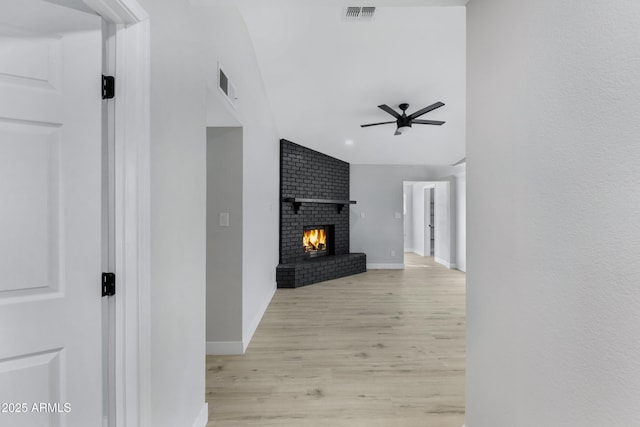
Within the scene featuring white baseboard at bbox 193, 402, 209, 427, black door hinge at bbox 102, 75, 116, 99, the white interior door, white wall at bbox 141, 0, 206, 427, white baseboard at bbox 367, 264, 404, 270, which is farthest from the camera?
the white interior door

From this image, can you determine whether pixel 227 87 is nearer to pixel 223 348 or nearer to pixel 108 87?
pixel 108 87

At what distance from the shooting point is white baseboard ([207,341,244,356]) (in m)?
2.67

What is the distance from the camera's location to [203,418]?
1.78 meters

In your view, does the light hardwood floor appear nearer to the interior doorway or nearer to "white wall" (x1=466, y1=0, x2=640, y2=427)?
"white wall" (x1=466, y1=0, x2=640, y2=427)

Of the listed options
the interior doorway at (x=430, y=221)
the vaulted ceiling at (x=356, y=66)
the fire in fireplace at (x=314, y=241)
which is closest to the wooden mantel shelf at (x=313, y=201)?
the fire in fireplace at (x=314, y=241)

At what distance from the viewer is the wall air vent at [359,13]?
259cm

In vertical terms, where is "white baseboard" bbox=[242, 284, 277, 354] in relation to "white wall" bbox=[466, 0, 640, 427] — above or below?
below

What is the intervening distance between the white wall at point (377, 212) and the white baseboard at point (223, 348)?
14.5 ft

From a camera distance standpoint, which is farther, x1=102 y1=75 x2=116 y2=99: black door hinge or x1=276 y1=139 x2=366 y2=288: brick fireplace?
x1=276 y1=139 x2=366 y2=288: brick fireplace

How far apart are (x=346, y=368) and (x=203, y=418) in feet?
3.62

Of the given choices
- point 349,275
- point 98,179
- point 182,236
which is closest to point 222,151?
point 182,236

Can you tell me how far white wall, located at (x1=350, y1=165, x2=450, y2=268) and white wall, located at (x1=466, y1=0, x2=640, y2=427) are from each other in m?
A: 5.35

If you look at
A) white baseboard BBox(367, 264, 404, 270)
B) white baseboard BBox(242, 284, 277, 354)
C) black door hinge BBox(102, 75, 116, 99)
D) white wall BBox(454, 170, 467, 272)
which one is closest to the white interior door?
white wall BBox(454, 170, 467, 272)

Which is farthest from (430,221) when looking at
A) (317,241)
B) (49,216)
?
(49,216)
